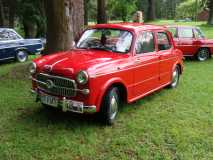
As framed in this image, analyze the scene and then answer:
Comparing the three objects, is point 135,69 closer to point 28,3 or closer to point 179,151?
point 179,151

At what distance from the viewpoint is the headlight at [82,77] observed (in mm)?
5375

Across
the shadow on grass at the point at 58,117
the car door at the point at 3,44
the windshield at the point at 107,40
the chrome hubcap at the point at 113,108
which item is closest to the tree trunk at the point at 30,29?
the car door at the point at 3,44

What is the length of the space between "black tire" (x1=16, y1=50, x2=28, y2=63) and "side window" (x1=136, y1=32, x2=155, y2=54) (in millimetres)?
7926

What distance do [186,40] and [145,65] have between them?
24.2 feet

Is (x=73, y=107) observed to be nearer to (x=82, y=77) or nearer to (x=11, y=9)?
(x=82, y=77)

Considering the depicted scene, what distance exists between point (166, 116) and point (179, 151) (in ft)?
5.17

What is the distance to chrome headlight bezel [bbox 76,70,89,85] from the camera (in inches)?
212

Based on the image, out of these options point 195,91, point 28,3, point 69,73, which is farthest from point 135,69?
point 28,3

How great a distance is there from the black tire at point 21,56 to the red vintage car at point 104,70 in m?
7.29

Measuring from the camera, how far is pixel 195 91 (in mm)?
8539

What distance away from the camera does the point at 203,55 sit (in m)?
14.3

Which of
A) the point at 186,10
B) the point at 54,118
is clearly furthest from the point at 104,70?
the point at 186,10

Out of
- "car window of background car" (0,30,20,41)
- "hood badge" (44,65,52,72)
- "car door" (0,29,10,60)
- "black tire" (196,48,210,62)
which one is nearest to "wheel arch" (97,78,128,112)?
"hood badge" (44,65,52,72)

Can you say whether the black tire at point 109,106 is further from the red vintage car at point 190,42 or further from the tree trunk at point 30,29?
the tree trunk at point 30,29
